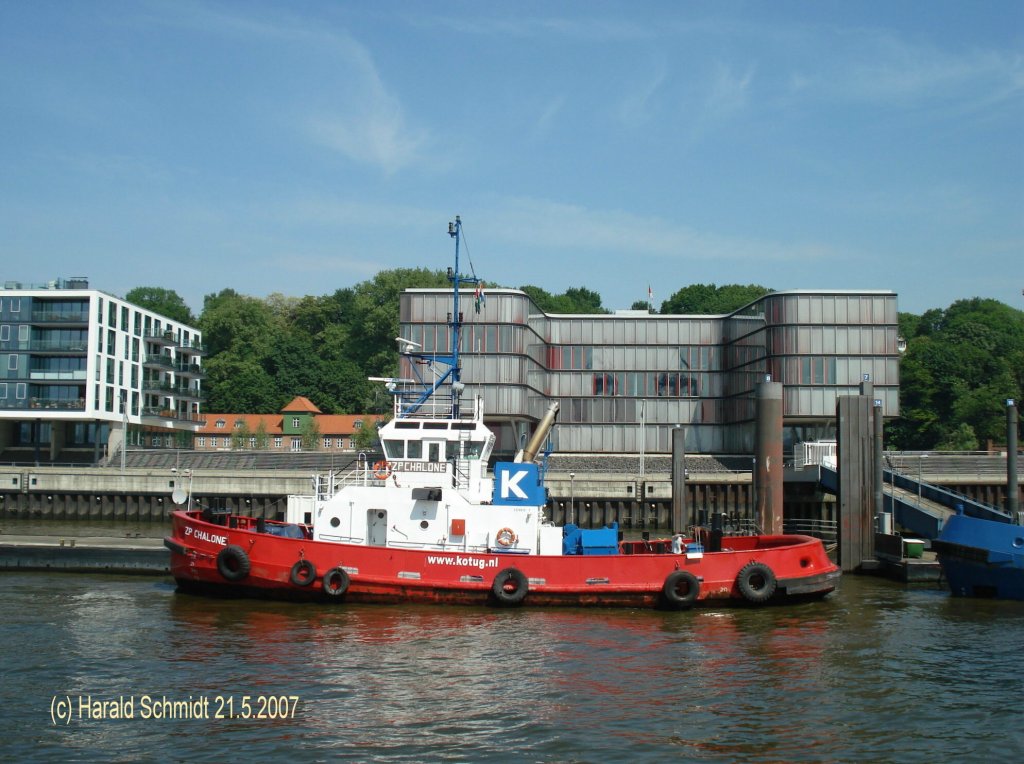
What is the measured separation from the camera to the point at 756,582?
22094 millimetres

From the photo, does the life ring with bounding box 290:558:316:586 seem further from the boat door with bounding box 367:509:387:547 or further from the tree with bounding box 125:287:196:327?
the tree with bounding box 125:287:196:327

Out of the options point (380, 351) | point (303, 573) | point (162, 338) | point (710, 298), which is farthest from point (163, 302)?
point (303, 573)

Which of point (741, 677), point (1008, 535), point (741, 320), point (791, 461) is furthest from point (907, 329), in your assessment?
point (741, 677)

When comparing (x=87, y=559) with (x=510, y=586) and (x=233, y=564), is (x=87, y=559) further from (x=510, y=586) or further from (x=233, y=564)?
(x=510, y=586)

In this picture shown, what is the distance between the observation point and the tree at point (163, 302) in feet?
362

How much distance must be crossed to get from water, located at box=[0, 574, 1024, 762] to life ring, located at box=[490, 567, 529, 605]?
31 centimetres

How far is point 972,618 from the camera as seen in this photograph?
21.4 m

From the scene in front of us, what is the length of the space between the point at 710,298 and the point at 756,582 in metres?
88.9

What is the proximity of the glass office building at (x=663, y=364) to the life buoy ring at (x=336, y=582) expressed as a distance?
32.3 metres

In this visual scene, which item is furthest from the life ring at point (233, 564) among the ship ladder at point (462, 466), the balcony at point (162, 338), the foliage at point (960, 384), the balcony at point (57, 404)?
the foliage at point (960, 384)

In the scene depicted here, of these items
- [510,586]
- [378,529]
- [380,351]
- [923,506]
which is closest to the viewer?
[510,586]

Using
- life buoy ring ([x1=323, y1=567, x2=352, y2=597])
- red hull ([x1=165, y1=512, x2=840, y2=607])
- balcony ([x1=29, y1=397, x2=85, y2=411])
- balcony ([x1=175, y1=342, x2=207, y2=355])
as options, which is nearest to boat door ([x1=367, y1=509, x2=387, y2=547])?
red hull ([x1=165, y1=512, x2=840, y2=607])

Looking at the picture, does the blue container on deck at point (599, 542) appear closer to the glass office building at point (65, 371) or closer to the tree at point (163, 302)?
the glass office building at point (65, 371)

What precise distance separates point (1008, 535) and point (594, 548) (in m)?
9.95
